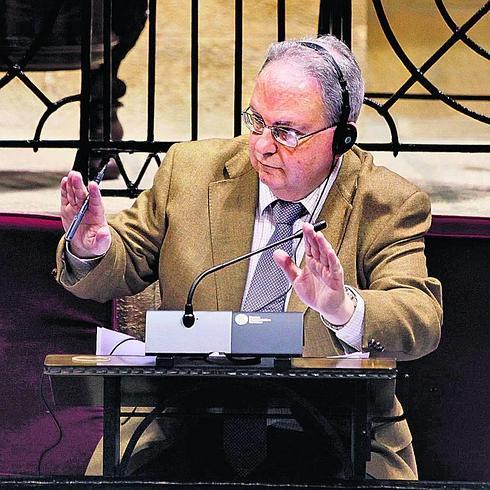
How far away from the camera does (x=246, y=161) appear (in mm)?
2672

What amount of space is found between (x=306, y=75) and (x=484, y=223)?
0.91 meters

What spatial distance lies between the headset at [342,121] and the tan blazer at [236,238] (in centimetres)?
14

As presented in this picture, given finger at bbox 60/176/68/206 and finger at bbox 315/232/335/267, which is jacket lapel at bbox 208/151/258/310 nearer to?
finger at bbox 60/176/68/206

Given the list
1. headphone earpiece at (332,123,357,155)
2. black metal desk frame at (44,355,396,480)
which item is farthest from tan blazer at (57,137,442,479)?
black metal desk frame at (44,355,396,480)

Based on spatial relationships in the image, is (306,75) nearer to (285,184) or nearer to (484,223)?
(285,184)

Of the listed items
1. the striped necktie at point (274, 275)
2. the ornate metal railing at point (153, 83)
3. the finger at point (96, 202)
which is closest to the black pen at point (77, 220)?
the finger at point (96, 202)

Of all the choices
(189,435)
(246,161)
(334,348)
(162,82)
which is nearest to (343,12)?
(162,82)

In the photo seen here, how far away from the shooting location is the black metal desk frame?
5.99 ft

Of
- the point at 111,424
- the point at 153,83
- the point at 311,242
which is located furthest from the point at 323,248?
the point at 153,83

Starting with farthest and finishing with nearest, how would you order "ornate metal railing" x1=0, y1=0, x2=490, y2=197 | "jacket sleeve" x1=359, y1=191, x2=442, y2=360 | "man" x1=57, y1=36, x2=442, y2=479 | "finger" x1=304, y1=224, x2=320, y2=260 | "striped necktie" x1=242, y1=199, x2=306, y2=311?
"ornate metal railing" x1=0, y1=0, x2=490, y2=197 → "striped necktie" x1=242, y1=199, x2=306, y2=311 → "man" x1=57, y1=36, x2=442, y2=479 → "jacket sleeve" x1=359, y1=191, x2=442, y2=360 → "finger" x1=304, y1=224, x2=320, y2=260

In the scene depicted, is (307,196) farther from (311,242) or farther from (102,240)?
(311,242)

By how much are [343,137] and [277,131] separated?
0.14 metres

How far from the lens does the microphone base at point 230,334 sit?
6.18 feet

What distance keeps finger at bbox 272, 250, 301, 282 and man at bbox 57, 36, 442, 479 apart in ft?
0.67
